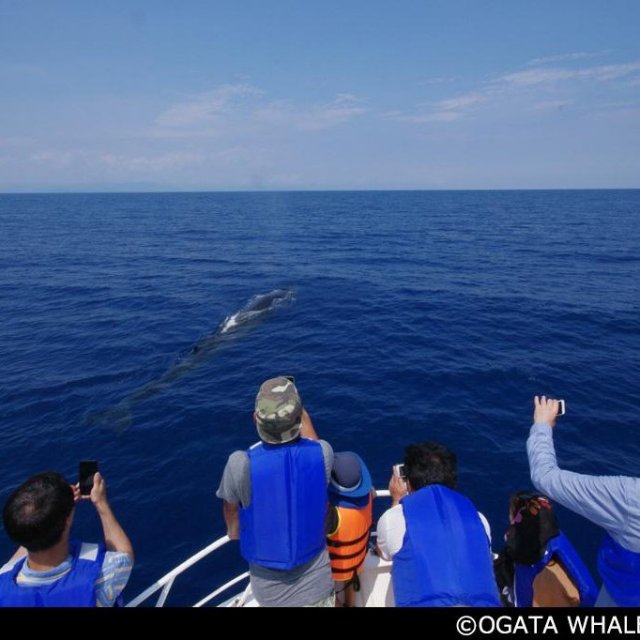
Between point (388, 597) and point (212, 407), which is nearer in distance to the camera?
point (388, 597)

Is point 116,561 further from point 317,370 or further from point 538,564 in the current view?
point 317,370

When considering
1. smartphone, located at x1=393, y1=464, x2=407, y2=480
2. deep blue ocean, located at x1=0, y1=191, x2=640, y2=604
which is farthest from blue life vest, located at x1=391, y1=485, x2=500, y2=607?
deep blue ocean, located at x1=0, y1=191, x2=640, y2=604

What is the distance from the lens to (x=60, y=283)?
36.0m

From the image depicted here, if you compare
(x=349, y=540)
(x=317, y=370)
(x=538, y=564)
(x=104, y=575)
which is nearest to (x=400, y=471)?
(x=349, y=540)

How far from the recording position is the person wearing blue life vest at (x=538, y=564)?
17.7 ft

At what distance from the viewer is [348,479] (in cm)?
480

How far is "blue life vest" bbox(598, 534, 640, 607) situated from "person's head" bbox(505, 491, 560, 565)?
1.36 metres

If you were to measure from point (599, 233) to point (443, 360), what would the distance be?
5676 cm

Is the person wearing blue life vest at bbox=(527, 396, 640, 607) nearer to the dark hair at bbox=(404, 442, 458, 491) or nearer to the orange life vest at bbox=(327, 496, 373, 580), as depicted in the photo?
the dark hair at bbox=(404, 442, 458, 491)

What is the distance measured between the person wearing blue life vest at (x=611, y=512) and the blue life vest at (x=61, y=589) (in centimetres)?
409

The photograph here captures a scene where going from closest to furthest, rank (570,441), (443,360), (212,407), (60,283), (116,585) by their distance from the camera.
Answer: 1. (116,585)
2. (570,441)
3. (212,407)
4. (443,360)
5. (60,283)

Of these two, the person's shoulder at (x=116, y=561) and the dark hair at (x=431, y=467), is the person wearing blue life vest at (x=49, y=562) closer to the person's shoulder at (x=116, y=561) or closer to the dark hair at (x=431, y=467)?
the person's shoulder at (x=116, y=561)
